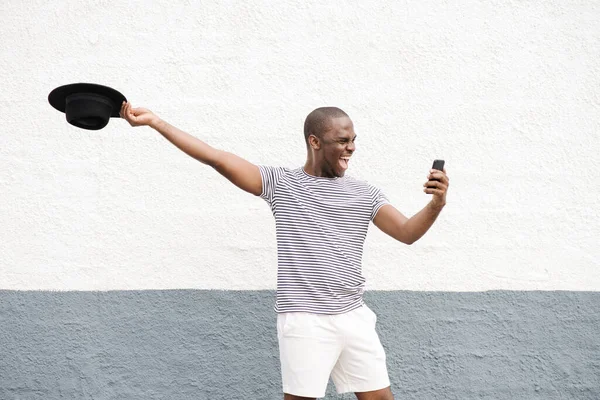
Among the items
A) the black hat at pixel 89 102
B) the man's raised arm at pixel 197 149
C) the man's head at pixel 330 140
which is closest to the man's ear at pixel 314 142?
the man's head at pixel 330 140

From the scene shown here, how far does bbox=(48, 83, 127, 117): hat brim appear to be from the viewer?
2.99m

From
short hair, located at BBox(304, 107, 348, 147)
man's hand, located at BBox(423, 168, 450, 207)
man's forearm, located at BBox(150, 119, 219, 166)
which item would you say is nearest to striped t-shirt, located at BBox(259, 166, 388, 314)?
short hair, located at BBox(304, 107, 348, 147)

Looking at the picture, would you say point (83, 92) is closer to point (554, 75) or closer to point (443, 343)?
point (443, 343)

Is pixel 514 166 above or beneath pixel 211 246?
above

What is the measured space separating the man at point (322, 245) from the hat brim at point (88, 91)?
4 centimetres

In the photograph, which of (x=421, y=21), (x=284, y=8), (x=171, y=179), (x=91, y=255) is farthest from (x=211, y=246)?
(x=421, y=21)

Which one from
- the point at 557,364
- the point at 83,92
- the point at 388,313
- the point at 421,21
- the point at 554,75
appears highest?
Answer: the point at 421,21

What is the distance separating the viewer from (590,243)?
13.2 ft

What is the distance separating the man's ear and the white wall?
63 cm

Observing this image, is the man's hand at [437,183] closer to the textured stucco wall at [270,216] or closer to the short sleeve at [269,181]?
the short sleeve at [269,181]

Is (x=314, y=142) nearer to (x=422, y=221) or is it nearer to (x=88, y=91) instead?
(x=422, y=221)

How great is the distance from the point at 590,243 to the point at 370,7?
1.89 meters

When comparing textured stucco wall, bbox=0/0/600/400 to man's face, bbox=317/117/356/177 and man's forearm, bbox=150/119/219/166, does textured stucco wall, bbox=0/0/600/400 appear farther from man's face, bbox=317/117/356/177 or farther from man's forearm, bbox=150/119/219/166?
man's forearm, bbox=150/119/219/166

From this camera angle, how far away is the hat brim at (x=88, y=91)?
9.82 feet
